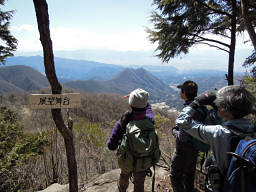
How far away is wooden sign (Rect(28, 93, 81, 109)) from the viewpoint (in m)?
1.91

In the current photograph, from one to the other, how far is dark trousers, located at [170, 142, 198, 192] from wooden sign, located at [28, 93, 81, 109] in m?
1.29

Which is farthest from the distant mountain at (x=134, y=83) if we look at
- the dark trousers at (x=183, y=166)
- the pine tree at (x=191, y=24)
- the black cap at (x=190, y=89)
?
the black cap at (x=190, y=89)

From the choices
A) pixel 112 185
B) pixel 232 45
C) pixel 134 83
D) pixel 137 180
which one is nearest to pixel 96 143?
pixel 112 185

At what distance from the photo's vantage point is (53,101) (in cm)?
194

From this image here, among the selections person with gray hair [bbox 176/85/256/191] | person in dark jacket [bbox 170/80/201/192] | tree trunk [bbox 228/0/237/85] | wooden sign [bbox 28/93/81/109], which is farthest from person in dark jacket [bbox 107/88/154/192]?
tree trunk [bbox 228/0/237/85]

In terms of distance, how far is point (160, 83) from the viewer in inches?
6826

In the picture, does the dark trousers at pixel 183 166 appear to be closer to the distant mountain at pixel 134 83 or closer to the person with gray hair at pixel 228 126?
the person with gray hair at pixel 228 126

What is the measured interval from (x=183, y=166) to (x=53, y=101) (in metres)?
1.66

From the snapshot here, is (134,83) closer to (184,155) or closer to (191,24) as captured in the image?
(191,24)

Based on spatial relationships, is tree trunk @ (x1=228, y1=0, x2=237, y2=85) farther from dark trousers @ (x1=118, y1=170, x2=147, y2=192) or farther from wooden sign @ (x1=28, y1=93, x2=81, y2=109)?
wooden sign @ (x1=28, y1=93, x2=81, y2=109)

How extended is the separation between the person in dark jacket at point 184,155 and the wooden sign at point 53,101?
1194 mm

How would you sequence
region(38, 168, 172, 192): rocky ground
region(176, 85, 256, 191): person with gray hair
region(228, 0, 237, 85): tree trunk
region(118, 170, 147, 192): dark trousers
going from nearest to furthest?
region(176, 85, 256, 191): person with gray hair < region(118, 170, 147, 192): dark trousers < region(38, 168, 172, 192): rocky ground < region(228, 0, 237, 85): tree trunk

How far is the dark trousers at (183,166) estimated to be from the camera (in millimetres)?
2016

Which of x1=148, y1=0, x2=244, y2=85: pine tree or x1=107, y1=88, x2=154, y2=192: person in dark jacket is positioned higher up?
x1=148, y1=0, x2=244, y2=85: pine tree
